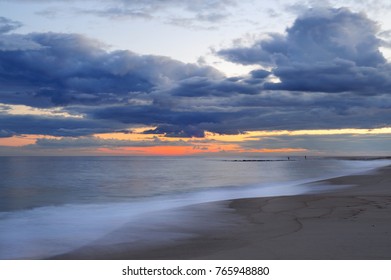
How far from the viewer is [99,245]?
1230 centimetres

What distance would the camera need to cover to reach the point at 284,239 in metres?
11.3

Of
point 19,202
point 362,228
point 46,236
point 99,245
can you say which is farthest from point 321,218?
point 19,202

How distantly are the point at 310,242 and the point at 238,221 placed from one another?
4805mm

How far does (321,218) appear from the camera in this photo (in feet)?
48.3

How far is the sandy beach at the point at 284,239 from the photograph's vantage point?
9.90 meters

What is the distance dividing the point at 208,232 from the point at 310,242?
3728 millimetres

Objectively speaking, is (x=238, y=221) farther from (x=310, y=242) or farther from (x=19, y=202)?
(x=19, y=202)

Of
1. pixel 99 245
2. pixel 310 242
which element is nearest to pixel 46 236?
pixel 99 245

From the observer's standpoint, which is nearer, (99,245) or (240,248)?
(240,248)

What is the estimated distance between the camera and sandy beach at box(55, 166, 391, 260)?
9.90 meters

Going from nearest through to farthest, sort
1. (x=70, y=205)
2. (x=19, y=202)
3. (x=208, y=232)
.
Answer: (x=208, y=232) → (x=70, y=205) → (x=19, y=202)
